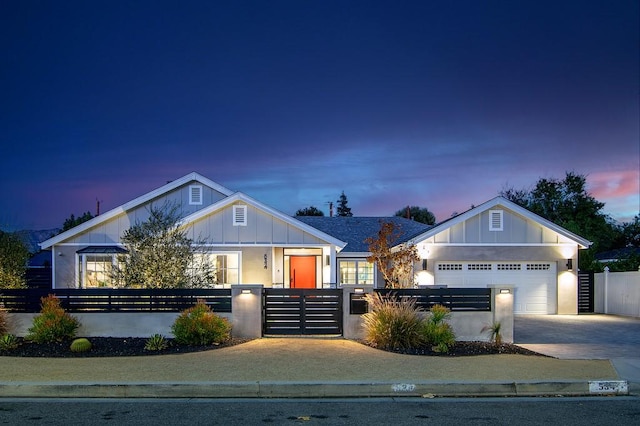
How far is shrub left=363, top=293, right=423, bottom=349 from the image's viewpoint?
13023mm

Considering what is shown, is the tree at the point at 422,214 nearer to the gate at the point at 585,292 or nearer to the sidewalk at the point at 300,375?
the gate at the point at 585,292

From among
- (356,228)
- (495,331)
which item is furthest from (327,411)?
(356,228)

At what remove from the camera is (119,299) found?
14.8 metres

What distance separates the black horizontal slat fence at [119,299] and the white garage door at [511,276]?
37.4ft

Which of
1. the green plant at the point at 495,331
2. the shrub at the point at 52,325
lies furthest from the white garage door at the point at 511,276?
the shrub at the point at 52,325

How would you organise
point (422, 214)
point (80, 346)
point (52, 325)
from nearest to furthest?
point (80, 346) → point (52, 325) → point (422, 214)

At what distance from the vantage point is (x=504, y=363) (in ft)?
37.3

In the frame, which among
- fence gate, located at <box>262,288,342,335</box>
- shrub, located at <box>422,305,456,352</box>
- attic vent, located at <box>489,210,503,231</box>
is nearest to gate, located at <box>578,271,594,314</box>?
attic vent, located at <box>489,210,503,231</box>

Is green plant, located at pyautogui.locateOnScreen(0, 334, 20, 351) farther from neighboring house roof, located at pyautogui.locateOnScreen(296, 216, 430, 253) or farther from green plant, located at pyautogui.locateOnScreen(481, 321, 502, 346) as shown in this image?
neighboring house roof, located at pyautogui.locateOnScreen(296, 216, 430, 253)

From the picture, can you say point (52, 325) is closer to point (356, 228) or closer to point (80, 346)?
point (80, 346)

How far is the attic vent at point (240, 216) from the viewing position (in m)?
21.5

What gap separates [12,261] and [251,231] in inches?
300

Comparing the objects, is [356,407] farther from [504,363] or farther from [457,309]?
[457,309]

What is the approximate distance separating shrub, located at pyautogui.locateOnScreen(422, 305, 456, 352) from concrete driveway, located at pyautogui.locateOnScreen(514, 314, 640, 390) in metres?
2.15
